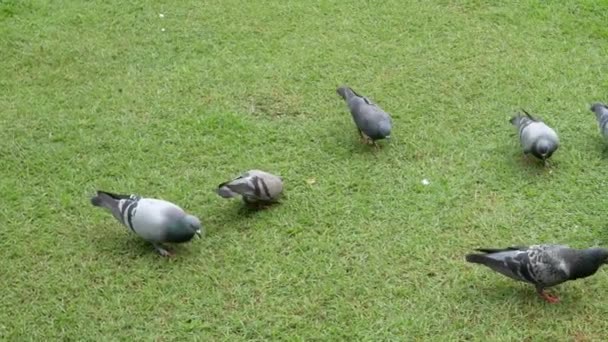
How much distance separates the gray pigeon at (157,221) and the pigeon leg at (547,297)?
1.75 meters

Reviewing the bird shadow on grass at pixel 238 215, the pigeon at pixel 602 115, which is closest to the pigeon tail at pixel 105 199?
the bird shadow on grass at pixel 238 215

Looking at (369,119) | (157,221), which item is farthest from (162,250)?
(369,119)

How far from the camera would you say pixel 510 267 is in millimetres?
A: 3844

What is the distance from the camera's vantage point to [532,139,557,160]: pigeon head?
4.73 m

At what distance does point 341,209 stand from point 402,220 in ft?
1.17

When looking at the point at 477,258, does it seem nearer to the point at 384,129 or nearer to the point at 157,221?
the point at 384,129

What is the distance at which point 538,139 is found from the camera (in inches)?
187

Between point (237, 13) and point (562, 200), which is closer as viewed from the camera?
point (562, 200)

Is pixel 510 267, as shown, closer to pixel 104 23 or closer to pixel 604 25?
pixel 604 25

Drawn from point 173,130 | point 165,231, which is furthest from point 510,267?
point 173,130

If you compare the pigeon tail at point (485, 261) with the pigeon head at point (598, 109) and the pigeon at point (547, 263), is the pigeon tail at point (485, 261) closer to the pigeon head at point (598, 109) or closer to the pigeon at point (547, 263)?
the pigeon at point (547, 263)

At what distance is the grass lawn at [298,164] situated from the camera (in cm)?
393

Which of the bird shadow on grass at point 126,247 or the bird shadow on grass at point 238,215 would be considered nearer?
the bird shadow on grass at point 126,247

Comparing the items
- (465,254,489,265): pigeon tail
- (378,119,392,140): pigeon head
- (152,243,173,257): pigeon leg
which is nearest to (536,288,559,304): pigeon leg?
(465,254,489,265): pigeon tail
